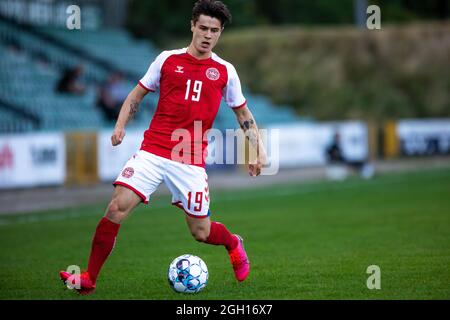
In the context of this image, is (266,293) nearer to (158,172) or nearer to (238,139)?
(158,172)

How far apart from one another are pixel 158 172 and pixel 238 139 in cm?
1660

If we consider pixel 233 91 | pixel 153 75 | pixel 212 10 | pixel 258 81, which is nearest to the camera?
pixel 212 10

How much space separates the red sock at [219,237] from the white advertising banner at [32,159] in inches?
451

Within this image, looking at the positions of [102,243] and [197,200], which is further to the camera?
[197,200]

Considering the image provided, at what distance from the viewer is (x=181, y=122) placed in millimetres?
7961

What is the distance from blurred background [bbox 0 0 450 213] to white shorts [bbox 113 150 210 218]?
7588 mm

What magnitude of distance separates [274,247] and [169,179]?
3484mm

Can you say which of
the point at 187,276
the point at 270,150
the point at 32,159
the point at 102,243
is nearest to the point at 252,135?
the point at 187,276

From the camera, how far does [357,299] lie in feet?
24.1

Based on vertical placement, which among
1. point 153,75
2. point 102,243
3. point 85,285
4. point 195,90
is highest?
point 153,75

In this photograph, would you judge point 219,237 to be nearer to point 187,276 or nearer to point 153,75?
point 187,276

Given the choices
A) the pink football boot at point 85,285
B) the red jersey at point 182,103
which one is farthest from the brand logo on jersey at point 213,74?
the pink football boot at point 85,285

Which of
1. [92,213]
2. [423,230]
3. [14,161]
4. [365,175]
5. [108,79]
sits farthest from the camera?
[108,79]

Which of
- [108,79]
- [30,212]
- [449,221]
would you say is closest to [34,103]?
[108,79]
